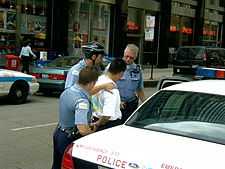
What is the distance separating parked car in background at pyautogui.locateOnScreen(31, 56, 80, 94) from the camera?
52.9 ft

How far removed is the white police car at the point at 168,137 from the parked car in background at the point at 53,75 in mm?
10997

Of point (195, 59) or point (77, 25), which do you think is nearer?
point (195, 59)

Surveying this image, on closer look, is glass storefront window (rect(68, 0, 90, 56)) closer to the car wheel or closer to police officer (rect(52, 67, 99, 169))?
the car wheel

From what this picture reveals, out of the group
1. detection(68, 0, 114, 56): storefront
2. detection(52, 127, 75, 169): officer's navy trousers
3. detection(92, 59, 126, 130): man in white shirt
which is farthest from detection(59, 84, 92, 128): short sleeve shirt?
detection(68, 0, 114, 56): storefront

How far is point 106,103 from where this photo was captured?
543 centimetres

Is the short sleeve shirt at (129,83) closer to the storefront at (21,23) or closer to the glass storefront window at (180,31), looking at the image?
the storefront at (21,23)

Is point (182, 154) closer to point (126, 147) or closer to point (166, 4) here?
point (126, 147)

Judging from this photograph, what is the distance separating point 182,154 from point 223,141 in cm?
57

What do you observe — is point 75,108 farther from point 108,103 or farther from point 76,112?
point 108,103

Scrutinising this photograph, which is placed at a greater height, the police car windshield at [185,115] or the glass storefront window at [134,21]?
the glass storefront window at [134,21]

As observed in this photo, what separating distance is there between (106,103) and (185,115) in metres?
0.98

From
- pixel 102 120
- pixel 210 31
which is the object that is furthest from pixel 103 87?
pixel 210 31

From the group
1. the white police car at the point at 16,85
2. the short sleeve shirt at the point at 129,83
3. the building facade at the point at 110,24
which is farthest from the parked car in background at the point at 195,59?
the short sleeve shirt at the point at 129,83

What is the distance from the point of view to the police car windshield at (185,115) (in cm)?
446
